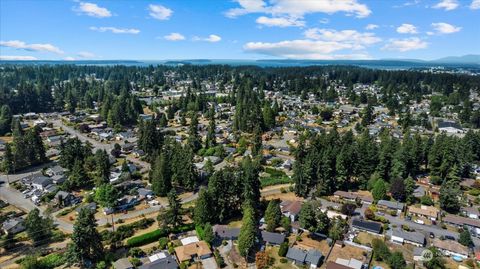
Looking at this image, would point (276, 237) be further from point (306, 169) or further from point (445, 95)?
point (445, 95)

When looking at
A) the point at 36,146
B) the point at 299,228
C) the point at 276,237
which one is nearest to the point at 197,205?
the point at 276,237

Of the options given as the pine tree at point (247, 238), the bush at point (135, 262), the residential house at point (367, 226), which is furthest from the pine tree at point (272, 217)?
the bush at point (135, 262)

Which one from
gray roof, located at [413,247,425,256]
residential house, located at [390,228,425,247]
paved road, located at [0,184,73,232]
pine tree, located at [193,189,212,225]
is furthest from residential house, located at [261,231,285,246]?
paved road, located at [0,184,73,232]

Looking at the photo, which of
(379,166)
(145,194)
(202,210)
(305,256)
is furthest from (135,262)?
(379,166)

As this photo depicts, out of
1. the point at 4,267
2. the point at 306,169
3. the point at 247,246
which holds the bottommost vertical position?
the point at 4,267

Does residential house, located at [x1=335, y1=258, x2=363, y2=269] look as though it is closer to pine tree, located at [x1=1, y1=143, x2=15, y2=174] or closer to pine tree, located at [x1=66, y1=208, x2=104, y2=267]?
pine tree, located at [x1=66, y1=208, x2=104, y2=267]

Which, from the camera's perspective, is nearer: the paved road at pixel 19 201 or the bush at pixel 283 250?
the bush at pixel 283 250

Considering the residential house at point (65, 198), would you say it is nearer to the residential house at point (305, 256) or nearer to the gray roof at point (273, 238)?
the gray roof at point (273, 238)

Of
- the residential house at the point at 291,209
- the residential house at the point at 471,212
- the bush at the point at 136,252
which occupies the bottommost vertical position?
the bush at the point at 136,252
